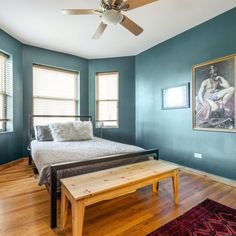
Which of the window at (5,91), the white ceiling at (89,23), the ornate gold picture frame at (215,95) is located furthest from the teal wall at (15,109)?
the ornate gold picture frame at (215,95)

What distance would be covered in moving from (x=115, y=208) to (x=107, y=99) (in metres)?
3.17

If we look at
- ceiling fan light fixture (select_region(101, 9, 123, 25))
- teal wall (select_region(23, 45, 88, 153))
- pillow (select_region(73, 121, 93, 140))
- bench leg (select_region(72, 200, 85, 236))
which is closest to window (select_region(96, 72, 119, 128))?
teal wall (select_region(23, 45, 88, 153))

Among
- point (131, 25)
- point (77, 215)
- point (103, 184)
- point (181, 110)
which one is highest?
point (131, 25)

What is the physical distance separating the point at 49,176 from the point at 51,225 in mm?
454

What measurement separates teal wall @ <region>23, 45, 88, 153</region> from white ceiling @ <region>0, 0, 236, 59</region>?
187mm

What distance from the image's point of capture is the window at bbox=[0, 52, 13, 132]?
331 cm

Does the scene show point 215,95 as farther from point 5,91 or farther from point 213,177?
point 5,91

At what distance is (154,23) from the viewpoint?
290 centimetres

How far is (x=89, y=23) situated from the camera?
2.90 meters

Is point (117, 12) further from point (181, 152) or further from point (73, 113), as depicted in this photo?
point (73, 113)

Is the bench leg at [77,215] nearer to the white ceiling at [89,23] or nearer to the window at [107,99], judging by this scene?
the white ceiling at [89,23]

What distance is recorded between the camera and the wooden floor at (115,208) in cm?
155

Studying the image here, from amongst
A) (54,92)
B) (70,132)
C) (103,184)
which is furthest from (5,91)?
(103,184)

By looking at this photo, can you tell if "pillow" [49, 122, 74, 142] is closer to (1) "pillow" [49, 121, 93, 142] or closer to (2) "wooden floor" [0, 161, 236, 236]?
(1) "pillow" [49, 121, 93, 142]
